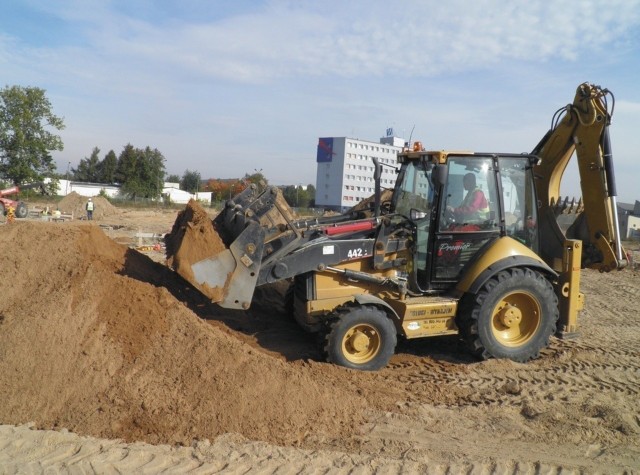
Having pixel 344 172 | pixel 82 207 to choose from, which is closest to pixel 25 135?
pixel 82 207

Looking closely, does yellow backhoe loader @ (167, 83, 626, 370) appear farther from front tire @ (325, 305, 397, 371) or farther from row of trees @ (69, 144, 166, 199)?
row of trees @ (69, 144, 166, 199)

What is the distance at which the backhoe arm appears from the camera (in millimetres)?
7055

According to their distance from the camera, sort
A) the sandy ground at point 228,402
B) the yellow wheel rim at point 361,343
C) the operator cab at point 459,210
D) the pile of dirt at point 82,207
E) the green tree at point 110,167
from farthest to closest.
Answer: the green tree at point 110,167, the pile of dirt at point 82,207, the operator cab at point 459,210, the yellow wheel rim at point 361,343, the sandy ground at point 228,402

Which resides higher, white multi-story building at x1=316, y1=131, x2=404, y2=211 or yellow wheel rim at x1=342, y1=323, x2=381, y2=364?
white multi-story building at x1=316, y1=131, x2=404, y2=211

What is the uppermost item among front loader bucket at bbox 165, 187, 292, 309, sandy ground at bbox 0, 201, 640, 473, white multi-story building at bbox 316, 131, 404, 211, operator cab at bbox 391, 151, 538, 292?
white multi-story building at bbox 316, 131, 404, 211

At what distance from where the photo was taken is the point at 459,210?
670 centimetres

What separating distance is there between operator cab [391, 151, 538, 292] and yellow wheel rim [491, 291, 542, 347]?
2.14 feet

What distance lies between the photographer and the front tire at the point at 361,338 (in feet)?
19.7

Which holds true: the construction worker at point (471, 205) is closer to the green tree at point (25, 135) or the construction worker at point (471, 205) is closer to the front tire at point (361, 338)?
the front tire at point (361, 338)

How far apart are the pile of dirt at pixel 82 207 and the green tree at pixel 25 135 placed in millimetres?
3012

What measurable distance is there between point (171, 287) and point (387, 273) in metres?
2.73

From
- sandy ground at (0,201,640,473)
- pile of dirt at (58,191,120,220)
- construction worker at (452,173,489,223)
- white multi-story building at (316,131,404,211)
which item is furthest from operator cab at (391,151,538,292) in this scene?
white multi-story building at (316,131,404,211)

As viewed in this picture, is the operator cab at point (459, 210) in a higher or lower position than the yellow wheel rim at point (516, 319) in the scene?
higher

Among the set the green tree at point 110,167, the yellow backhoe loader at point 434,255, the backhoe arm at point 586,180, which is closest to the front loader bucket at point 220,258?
the yellow backhoe loader at point 434,255
